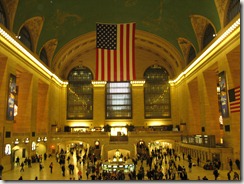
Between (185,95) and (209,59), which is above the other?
(209,59)

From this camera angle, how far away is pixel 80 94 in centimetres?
3744

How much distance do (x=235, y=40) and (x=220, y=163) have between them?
8.51m

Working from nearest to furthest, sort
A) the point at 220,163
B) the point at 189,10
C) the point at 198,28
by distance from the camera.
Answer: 1. the point at 220,163
2. the point at 189,10
3. the point at 198,28

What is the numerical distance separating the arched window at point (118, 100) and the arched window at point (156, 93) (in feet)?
8.23

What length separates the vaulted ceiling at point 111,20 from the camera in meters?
20.7

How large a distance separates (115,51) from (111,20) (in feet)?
38.1

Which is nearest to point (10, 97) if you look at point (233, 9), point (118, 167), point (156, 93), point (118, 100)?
point (118, 167)

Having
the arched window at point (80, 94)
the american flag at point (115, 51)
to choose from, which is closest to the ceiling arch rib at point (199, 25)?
the american flag at point (115, 51)

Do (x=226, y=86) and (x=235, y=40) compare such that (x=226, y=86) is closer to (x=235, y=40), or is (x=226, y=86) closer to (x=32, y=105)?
(x=235, y=40)

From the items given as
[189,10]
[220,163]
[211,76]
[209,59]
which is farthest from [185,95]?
[220,163]

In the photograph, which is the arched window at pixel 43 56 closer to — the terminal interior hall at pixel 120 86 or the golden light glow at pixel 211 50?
the terminal interior hall at pixel 120 86

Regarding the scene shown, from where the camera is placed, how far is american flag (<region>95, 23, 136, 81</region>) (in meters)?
15.0

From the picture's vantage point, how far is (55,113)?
110 ft

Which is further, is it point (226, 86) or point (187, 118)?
point (187, 118)
